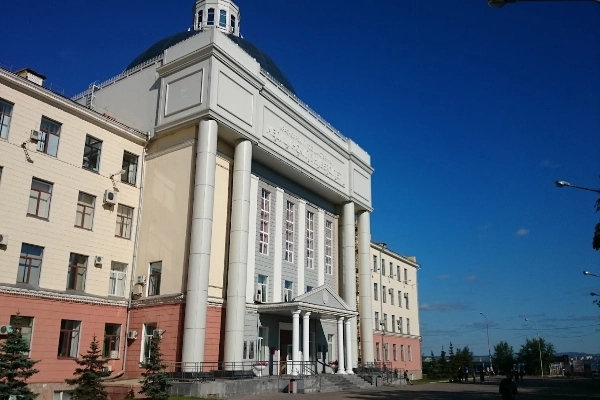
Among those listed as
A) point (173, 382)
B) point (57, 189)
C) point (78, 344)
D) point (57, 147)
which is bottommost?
point (173, 382)

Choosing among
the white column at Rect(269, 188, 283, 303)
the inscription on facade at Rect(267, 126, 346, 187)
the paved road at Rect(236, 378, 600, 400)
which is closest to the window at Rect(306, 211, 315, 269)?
the inscription on facade at Rect(267, 126, 346, 187)

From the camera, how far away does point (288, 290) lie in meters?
31.4

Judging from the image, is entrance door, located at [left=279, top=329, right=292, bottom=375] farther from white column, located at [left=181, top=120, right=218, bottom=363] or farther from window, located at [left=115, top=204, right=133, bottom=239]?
window, located at [left=115, top=204, right=133, bottom=239]

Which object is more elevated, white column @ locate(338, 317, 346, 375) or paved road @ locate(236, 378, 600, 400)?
white column @ locate(338, 317, 346, 375)

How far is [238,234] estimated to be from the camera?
26.4 m

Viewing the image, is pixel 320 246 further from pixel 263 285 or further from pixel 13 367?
pixel 13 367

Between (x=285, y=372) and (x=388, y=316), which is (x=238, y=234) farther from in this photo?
(x=388, y=316)

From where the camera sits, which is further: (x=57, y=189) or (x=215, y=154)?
(x=215, y=154)

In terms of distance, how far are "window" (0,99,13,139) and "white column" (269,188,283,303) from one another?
14.3 meters

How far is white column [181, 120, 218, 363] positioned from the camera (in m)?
23.0

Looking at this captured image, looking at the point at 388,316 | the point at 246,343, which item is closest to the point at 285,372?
the point at 246,343

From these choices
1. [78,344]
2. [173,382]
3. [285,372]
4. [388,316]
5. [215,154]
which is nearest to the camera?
[173,382]

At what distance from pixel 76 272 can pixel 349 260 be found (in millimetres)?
19023

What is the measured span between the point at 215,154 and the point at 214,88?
3351 mm
